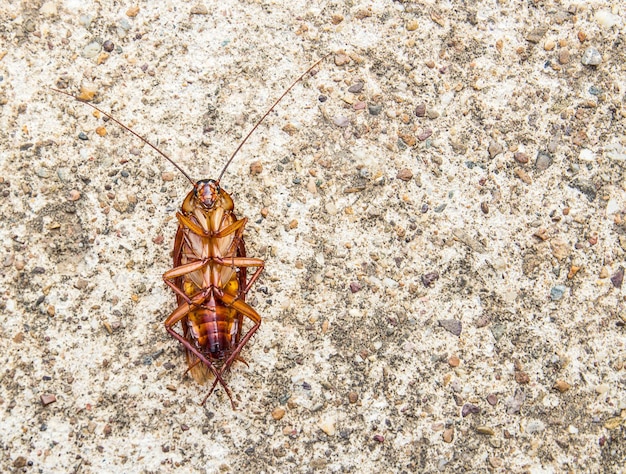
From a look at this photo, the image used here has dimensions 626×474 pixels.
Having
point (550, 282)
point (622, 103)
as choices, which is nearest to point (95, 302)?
point (550, 282)

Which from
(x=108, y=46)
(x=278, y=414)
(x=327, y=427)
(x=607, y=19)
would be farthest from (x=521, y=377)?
(x=108, y=46)

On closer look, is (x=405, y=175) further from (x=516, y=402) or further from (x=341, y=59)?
(x=516, y=402)

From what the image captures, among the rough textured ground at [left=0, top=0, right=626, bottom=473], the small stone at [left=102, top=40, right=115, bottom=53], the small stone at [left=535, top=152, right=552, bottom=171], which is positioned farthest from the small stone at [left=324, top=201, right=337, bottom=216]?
the small stone at [left=102, top=40, right=115, bottom=53]

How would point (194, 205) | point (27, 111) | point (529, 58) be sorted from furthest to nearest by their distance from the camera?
point (529, 58) < point (27, 111) < point (194, 205)

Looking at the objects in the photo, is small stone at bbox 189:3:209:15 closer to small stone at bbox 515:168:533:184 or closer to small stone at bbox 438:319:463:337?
small stone at bbox 515:168:533:184

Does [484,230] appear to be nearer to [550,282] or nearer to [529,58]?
[550,282]

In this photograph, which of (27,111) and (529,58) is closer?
(27,111)

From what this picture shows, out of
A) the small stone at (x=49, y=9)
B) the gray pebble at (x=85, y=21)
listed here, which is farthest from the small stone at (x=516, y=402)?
the small stone at (x=49, y=9)
